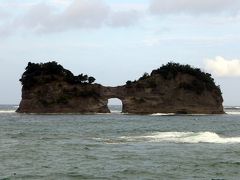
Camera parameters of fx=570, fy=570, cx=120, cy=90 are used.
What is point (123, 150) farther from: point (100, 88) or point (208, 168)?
point (100, 88)

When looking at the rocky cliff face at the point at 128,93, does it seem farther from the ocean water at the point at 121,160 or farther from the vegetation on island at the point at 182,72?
the ocean water at the point at 121,160

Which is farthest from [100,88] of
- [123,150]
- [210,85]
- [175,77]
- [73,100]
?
[123,150]

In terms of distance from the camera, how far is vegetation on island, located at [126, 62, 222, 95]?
106 meters

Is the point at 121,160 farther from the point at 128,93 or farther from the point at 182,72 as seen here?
the point at 182,72

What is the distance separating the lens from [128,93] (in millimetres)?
106562

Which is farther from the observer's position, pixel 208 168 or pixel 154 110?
pixel 154 110

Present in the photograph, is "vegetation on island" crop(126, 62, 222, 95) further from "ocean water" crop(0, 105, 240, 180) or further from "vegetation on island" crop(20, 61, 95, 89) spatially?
"ocean water" crop(0, 105, 240, 180)

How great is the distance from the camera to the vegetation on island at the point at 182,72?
10606 cm

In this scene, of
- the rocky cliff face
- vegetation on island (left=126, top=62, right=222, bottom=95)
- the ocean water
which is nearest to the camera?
the ocean water

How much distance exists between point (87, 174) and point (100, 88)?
86.5 meters

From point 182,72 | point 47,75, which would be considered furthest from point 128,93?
point 47,75

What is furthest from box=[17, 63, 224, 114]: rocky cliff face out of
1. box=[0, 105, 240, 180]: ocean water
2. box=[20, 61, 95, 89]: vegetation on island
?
box=[0, 105, 240, 180]: ocean water

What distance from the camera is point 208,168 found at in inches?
861

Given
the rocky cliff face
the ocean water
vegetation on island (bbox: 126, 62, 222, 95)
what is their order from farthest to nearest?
vegetation on island (bbox: 126, 62, 222, 95), the rocky cliff face, the ocean water
